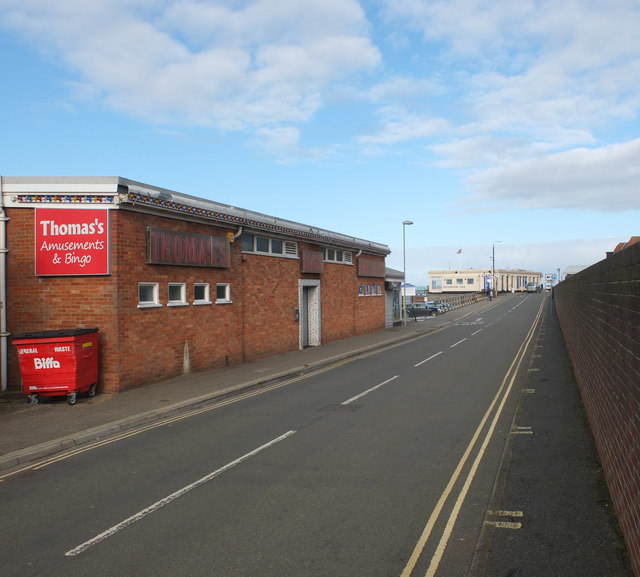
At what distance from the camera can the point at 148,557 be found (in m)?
5.03

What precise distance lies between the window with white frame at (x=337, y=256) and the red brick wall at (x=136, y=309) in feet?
24.0

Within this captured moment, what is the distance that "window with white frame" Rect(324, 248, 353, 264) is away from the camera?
88.7 feet

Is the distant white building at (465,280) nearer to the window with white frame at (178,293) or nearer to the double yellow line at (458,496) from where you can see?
the window with white frame at (178,293)

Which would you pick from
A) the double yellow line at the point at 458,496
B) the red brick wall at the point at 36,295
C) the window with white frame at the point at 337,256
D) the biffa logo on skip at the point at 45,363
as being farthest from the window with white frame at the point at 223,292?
the double yellow line at the point at 458,496

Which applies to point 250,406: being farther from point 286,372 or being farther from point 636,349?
point 636,349

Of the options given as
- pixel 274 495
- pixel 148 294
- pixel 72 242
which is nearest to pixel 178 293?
pixel 148 294

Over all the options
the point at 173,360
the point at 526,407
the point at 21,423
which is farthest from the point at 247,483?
the point at 173,360

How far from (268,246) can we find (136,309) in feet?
26.3

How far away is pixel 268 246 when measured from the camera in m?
21.2

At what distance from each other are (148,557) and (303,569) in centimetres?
158

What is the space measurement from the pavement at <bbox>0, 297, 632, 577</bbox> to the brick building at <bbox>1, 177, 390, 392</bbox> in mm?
1015

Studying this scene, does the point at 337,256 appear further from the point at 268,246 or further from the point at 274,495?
the point at 274,495

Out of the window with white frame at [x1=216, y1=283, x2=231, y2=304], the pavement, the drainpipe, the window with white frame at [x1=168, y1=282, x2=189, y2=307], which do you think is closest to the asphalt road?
the pavement

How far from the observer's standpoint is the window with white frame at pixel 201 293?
55.1ft
